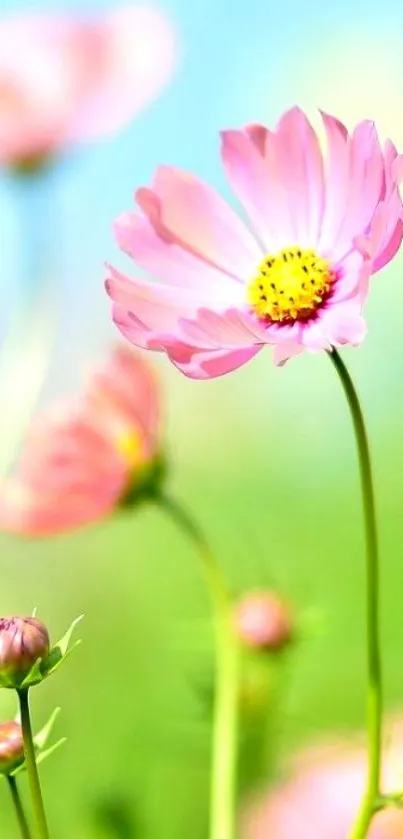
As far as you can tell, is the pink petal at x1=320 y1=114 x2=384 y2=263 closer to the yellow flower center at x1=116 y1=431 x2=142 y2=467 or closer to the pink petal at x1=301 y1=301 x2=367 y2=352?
the pink petal at x1=301 y1=301 x2=367 y2=352

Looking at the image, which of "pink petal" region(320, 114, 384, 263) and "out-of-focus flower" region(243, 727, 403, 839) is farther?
"out-of-focus flower" region(243, 727, 403, 839)

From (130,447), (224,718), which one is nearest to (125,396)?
(130,447)

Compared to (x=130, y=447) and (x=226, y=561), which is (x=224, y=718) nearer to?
(x=130, y=447)

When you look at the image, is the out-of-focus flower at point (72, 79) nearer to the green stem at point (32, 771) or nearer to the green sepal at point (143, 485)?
the green sepal at point (143, 485)

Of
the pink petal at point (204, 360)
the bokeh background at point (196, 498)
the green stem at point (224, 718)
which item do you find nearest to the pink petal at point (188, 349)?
the pink petal at point (204, 360)

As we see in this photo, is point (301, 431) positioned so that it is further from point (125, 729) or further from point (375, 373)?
point (125, 729)

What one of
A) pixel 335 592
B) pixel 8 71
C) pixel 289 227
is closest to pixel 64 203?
pixel 8 71

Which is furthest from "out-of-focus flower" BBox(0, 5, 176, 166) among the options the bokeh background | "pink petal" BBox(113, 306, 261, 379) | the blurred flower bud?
"pink petal" BBox(113, 306, 261, 379)
